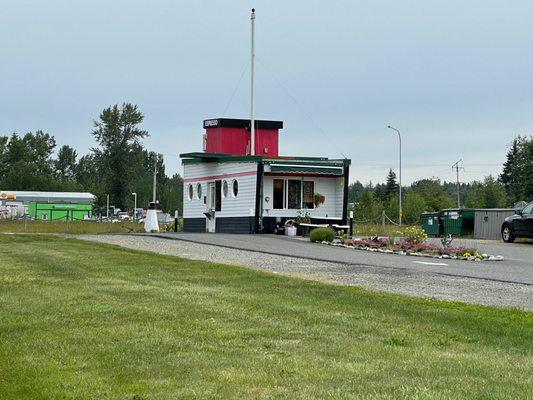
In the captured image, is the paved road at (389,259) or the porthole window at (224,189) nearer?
the paved road at (389,259)

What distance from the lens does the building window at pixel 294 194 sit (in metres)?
38.1

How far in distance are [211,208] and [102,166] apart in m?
78.4

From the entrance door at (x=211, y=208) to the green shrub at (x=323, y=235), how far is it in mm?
10139

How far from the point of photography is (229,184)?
1554 inches

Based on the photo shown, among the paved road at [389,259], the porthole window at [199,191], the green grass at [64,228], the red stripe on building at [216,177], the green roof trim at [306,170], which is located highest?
the green roof trim at [306,170]

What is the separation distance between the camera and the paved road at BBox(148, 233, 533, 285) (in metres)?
19.3

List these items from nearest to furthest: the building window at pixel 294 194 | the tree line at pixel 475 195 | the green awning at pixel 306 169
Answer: the green awning at pixel 306 169
the building window at pixel 294 194
the tree line at pixel 475 195

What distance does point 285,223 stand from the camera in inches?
1469

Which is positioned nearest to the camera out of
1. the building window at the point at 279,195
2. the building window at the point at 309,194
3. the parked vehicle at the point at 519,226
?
the parked vehicle at the point at 519,226

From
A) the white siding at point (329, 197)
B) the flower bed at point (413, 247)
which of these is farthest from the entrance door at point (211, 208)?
the flower bed at point (413, 247)

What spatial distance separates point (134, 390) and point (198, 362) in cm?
110

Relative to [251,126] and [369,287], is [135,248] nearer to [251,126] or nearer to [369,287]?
[369,287]

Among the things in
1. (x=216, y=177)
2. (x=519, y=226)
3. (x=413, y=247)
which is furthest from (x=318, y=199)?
(x=413, y=247)

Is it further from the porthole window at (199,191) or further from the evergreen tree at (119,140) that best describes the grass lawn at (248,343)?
the evergreen tree at (119,140)
